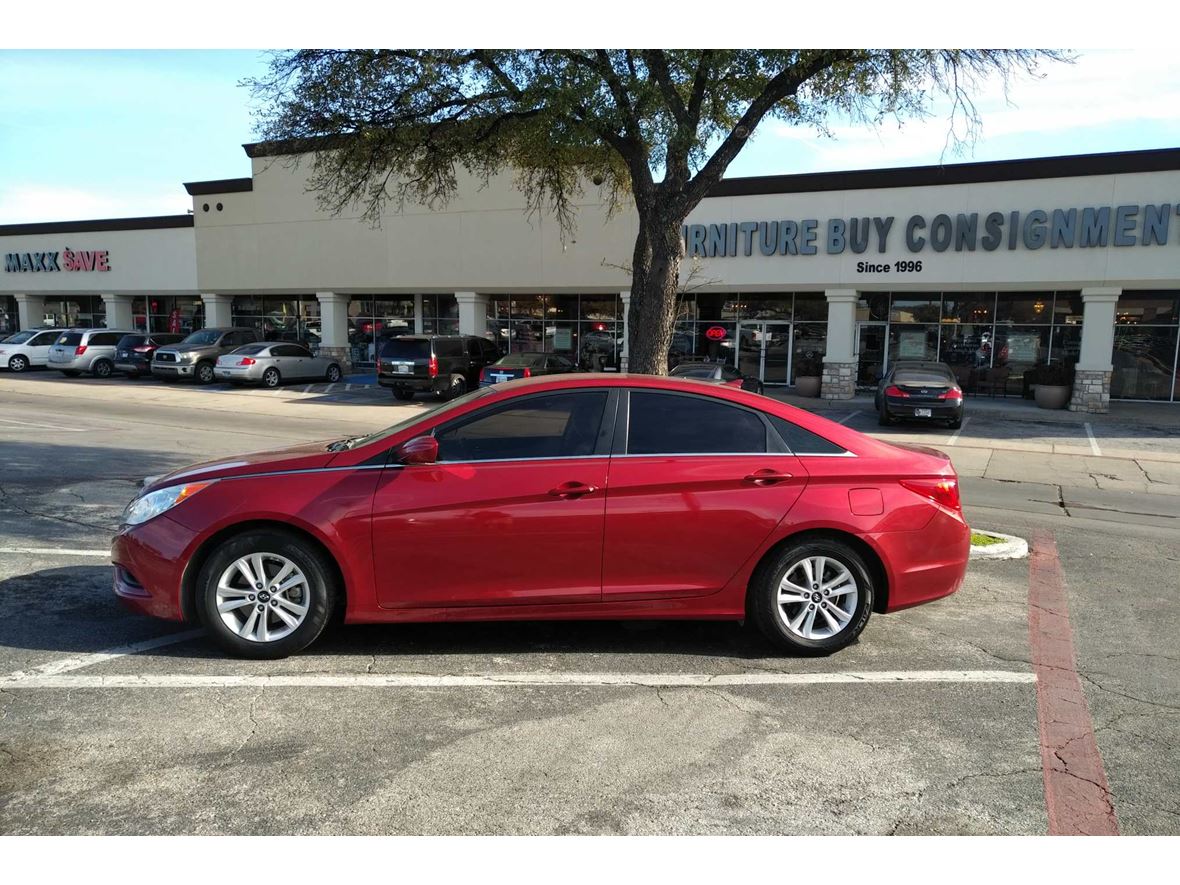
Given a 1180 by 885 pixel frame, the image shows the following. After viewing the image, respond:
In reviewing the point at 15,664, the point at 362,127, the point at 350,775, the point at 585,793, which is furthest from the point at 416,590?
the point at 362,127

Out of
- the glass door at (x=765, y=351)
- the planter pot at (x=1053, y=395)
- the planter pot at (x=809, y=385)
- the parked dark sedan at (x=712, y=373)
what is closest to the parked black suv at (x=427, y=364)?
the parked dark sedan at (x=712, y=373)

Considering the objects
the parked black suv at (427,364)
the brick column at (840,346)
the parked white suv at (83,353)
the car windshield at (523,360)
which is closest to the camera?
the car windshield at (523,360)

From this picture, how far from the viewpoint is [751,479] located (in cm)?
495

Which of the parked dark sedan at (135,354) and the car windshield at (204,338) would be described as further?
the parked dark sedan at (135,354)

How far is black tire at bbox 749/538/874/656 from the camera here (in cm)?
496

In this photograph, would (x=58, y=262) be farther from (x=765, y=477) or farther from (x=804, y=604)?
(x=804, y=604)

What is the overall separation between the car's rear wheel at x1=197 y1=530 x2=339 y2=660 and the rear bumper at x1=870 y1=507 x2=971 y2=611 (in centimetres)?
316

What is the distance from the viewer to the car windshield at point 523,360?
2125 cm

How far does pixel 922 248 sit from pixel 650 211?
14.9 meters

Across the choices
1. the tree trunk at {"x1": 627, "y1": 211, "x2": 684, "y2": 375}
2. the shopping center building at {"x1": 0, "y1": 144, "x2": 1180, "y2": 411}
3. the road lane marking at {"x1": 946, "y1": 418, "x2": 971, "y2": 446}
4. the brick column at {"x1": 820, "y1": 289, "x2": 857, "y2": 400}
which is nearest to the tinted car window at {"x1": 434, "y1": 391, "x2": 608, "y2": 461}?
the tree trunk at {"x1": 627, "y1": 211, "x2": 684, "y2": 375}

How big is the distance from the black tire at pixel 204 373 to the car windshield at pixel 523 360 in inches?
442

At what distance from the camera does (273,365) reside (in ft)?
87.3

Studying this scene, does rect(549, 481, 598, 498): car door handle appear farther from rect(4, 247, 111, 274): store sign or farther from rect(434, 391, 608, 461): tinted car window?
rect(4, 247, 111, 274): store sign

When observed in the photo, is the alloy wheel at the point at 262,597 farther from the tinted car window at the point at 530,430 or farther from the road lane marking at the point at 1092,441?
the road lane marking at the point at 1092,441
